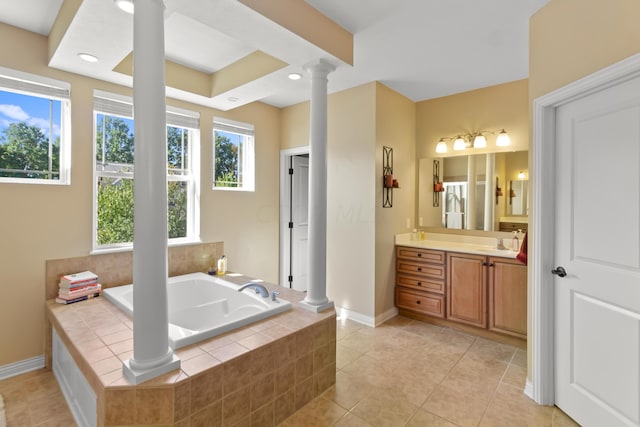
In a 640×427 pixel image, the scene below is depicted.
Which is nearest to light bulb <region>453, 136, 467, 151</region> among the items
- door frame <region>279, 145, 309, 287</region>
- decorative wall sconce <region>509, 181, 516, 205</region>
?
decorative wall sconce <region>509, 181, 516, 205</region>

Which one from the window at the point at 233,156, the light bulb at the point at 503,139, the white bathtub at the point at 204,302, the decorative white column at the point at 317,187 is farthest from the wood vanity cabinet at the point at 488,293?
the window at the point at 233,156

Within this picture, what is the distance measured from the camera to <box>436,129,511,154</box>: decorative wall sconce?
341 cm

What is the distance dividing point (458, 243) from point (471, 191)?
2.13 ft

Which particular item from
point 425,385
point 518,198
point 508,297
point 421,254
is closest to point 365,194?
point 421,254

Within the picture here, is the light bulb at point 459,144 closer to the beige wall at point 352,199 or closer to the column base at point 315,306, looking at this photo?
the beige wall at point 352,199

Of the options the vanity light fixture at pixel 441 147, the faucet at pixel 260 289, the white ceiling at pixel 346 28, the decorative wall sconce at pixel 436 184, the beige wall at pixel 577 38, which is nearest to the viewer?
the beige wall at pixel 577 38

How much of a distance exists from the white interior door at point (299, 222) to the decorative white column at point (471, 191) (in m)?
2.22

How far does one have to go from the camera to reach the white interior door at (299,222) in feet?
15.0

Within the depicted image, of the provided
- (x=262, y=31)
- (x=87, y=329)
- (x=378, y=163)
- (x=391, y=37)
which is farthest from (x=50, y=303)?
(x=391, y=37)

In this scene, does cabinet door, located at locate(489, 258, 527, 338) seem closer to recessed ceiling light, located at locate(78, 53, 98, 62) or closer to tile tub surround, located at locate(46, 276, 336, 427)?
tile tub surround, located at locate(46, 276, 336, 427)

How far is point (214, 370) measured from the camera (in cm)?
161

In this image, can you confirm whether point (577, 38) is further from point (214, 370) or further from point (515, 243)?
point (214, 370)

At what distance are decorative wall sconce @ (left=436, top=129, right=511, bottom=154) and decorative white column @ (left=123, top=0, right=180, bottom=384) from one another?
3278 millimetres

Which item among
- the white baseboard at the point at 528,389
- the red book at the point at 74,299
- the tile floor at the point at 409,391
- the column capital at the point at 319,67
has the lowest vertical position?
the tile floor at the point at 409,391
